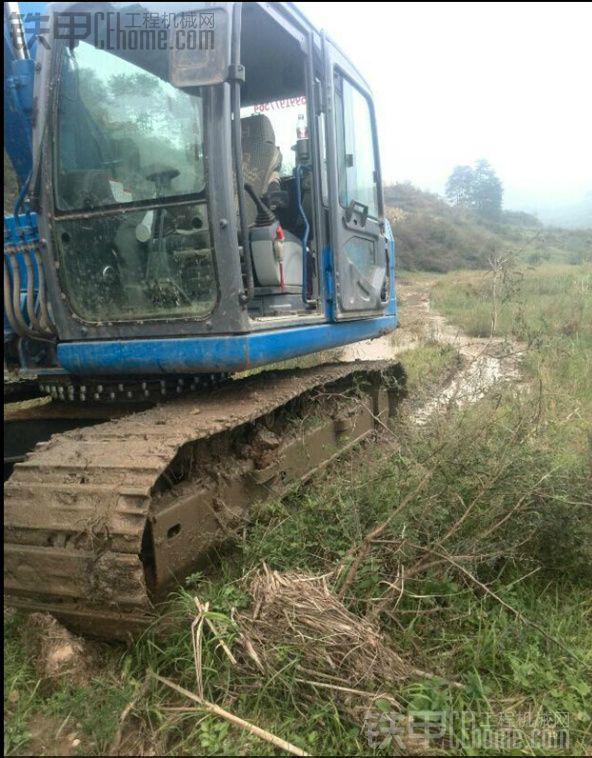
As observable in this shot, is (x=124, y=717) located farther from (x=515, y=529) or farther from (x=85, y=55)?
(x=85, y=55)

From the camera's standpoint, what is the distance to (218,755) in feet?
6.27

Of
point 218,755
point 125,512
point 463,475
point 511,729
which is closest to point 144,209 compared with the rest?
point 125,512

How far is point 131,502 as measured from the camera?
231 cm

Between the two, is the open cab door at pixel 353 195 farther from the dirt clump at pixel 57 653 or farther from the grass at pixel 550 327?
the dirt clump at pixel 57 653

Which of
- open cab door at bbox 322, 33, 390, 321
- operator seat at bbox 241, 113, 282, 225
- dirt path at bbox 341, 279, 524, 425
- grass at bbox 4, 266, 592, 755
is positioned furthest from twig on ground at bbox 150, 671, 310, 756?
operator seat at bbox 241, 113, 282, 225

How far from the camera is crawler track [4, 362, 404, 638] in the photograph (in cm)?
226

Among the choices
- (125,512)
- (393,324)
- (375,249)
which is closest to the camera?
(125,512)

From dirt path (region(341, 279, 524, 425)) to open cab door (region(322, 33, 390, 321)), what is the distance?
87 cm

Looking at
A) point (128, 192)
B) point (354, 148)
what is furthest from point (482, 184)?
point (128, 192)

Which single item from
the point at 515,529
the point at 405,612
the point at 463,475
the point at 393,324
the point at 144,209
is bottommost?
the point at 405,612

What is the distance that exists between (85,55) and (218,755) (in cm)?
303

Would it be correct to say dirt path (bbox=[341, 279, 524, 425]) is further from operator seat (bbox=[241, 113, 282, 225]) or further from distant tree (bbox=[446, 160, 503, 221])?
distant tree (bbox=[446, 160, 503, 221])

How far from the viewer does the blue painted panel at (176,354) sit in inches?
115

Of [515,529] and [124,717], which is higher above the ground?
[515,529]
